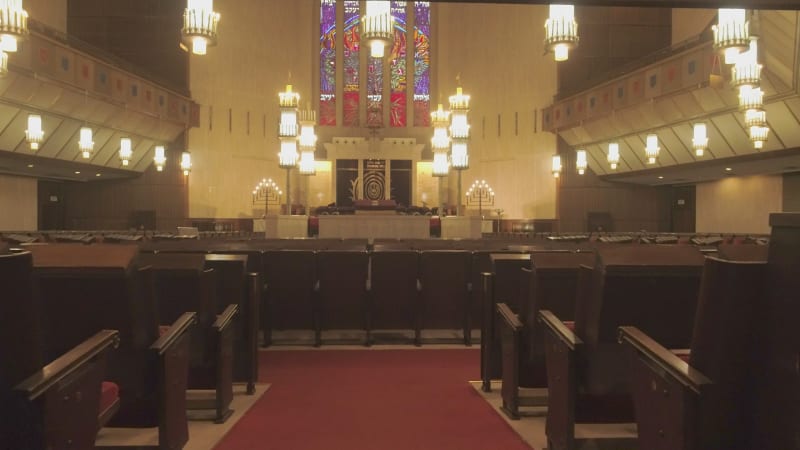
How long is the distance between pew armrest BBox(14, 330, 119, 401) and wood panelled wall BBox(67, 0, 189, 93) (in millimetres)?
22285

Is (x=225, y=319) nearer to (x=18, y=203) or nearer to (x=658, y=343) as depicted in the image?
(x=658, y=343)

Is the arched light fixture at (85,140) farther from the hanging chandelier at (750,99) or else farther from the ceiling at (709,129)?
the ceiling at (709,129)

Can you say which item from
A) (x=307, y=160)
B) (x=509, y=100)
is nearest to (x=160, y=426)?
(x=307, y=160)

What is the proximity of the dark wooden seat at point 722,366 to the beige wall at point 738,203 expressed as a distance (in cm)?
1701

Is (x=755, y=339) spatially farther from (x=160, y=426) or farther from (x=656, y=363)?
(x=160, y=426)

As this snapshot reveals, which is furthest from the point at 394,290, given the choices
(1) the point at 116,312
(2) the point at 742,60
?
(2) the point at 742,60

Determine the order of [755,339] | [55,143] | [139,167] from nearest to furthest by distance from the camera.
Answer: [755,339]
[55,143]
[139,167]

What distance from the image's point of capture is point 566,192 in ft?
73.0

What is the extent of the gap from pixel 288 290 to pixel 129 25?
66.8 ft

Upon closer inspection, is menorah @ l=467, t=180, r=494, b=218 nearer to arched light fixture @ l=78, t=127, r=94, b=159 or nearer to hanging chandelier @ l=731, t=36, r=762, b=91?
arched light fixture @ l=78, t=127, r=94, b=159

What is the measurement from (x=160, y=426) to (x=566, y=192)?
21014 millimetres

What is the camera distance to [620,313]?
106 inches

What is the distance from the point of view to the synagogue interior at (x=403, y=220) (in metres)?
2.01

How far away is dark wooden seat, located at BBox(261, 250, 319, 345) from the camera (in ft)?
20.2
